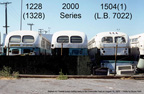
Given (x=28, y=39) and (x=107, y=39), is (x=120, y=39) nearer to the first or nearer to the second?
Result: (x=107, y=39)

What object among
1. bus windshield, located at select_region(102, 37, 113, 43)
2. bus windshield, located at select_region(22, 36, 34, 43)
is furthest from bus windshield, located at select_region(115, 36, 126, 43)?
bus windshield, located at select_region(22, 36, 34, 43)

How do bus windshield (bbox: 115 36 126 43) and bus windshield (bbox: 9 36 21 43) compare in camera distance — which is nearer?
bus windshield (bbox: 115 36 126 43)

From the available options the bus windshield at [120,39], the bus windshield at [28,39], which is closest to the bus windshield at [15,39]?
the bus windshield at [28,39]

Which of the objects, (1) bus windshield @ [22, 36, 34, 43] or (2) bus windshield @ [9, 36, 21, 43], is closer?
(1) bus windshield @ [22, 36, 34, 43]

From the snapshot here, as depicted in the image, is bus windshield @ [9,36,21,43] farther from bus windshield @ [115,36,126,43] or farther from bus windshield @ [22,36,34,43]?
bus windshield @ [115,36,126,43]

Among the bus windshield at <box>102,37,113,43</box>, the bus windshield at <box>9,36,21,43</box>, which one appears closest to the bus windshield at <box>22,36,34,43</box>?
the bus windshield at <box>9,36,21,43</box>

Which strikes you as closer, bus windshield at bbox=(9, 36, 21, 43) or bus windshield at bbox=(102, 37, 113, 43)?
bus windshield at bbox=(102, 37, 113, 43)

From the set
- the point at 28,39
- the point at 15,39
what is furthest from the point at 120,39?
the point at 15,39

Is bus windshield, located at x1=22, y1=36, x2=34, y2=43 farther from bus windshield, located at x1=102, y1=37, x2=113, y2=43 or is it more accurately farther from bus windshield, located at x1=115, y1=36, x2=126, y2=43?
bus windshield, located at x1=115, y1=36, x2=126, y2=43

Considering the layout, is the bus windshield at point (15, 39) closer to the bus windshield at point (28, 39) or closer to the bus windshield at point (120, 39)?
the bus windshield at point (28, 39)

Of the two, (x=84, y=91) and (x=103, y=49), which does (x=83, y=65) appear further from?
(x=84, y=91)

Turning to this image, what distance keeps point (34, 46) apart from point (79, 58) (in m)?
5.90

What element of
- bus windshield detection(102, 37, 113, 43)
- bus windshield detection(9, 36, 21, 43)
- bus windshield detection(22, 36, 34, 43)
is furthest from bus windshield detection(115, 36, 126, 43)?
bus windshield detection(9, 36, 21, 43)

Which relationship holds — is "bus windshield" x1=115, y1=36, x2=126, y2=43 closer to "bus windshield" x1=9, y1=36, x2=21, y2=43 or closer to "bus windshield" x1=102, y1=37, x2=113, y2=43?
"bus windshield" x1=102, y1=37, x2=113, y2=43
